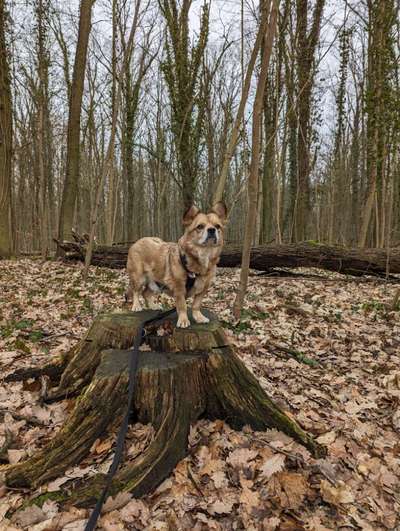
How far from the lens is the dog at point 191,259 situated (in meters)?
3.56

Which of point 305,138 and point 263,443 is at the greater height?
point 305,138

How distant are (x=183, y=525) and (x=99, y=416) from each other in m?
0.98

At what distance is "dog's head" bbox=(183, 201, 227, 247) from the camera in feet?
11.4

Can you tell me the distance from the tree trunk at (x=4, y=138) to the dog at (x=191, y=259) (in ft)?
38.0

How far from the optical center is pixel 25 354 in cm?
473

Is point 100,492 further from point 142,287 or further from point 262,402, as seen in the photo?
point 142,287

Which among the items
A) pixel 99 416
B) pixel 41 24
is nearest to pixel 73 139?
pixel 41 24

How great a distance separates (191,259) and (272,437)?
5.98ft

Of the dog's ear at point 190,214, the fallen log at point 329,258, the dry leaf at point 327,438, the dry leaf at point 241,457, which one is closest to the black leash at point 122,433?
the dry leaf at point 241,457

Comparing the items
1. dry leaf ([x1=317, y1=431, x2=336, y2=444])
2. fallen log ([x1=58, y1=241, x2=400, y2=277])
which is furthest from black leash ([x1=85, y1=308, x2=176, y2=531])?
fallen log ([x1=58, y1=241, x2=400, y2=277])

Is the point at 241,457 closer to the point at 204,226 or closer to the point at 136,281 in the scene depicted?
the point at 204,226

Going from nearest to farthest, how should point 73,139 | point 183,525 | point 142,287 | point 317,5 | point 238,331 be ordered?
point 183,525 → point 142,287 → point 238,331 → point 73,139 → point 317,5

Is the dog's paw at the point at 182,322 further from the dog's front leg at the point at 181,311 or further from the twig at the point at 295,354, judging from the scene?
the twig at the point at 295,354

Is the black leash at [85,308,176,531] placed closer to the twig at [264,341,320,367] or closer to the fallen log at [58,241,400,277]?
the twig at [264,341,320,367]
